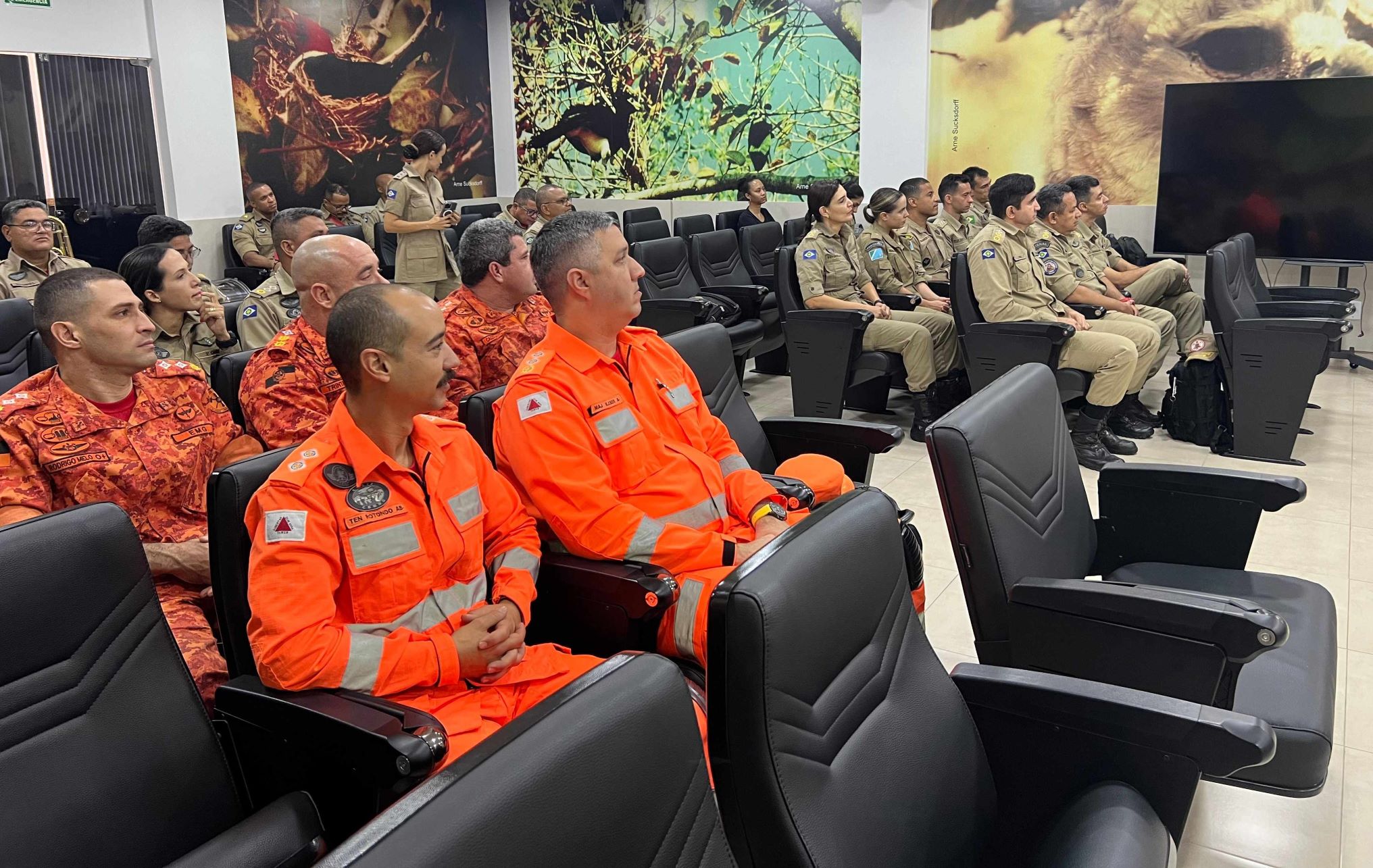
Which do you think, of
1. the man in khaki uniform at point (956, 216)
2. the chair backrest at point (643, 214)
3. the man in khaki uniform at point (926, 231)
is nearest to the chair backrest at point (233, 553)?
the man in khaki uniform at point (926, 231)

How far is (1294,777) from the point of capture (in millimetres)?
1574

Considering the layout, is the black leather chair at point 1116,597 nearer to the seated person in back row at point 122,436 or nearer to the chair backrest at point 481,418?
the chair backrest at point 481,418

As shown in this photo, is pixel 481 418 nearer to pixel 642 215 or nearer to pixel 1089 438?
pixel 1089 438

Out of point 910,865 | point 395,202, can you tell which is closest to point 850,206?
point 395,202

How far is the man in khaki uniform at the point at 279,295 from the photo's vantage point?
3367 millimetres

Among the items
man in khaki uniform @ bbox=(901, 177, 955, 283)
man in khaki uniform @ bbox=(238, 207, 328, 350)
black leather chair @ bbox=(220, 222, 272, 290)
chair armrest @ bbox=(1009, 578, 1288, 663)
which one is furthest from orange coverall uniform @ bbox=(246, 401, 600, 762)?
black leather chair @ bbox=(220, 222, 272, 290)

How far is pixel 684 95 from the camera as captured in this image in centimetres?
914

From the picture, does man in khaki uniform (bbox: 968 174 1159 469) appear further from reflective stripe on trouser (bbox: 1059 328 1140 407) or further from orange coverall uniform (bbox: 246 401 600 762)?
orange coverall uniform (bbox: 246 401 600 762)

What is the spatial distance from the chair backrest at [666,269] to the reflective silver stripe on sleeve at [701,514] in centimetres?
347

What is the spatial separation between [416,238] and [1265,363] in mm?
4536

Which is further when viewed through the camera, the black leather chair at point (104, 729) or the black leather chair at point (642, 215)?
the black leather chair at point (642, 215)

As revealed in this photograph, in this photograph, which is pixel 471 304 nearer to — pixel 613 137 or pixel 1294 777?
pixel 1294 777

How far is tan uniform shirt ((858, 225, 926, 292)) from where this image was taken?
570 centimetres

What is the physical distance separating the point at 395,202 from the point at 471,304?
10.2 feet
